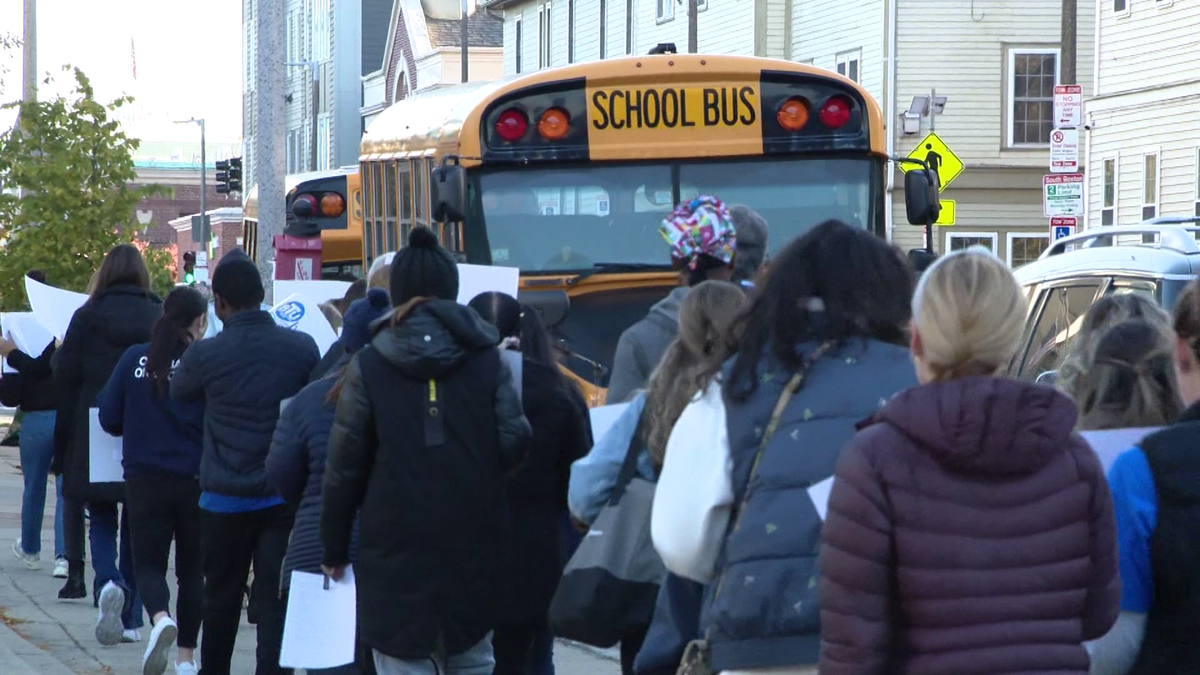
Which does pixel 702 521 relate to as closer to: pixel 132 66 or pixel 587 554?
pixel 587 554

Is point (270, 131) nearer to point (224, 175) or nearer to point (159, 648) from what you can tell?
point (159, 648)

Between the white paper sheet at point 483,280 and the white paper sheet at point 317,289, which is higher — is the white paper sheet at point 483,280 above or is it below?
above

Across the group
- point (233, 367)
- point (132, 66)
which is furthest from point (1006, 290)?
point (132, 66)

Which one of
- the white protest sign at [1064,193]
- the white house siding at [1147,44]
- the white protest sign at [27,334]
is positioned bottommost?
the white protest sign at [27,334]

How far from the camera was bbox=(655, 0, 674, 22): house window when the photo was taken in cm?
3981

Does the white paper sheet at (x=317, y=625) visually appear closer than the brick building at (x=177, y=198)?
Yes

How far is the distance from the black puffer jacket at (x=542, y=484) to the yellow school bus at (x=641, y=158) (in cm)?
366

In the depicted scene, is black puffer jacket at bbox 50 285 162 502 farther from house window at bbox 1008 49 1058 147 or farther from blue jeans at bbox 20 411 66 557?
house window at bbox 1008 49 1058 147

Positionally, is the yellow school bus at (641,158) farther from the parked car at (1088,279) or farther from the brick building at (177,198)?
the brick building at (177,198)

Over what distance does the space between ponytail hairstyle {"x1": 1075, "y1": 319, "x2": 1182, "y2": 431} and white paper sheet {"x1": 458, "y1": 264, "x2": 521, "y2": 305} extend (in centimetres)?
356

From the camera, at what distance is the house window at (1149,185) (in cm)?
2714

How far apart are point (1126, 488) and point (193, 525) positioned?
533 cm

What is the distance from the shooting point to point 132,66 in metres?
113

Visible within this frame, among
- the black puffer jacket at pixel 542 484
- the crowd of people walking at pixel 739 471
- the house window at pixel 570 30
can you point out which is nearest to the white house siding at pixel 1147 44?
the house window at pixel 570 30
